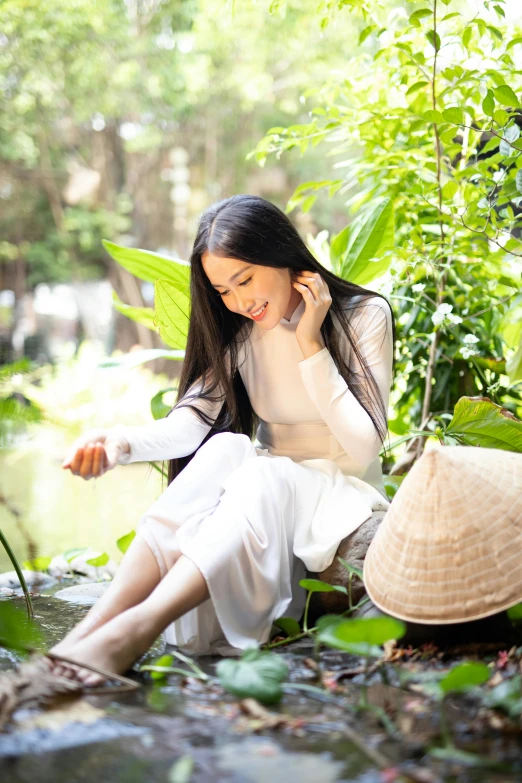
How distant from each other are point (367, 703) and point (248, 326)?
1096mm

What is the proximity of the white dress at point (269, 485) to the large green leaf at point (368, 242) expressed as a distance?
0.50 metres

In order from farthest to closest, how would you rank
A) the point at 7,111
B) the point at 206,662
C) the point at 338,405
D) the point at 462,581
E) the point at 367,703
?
the point at 7,111 < the point at 338,405 < the point at 206,662 < the point at 462,581 < the point at 367,703

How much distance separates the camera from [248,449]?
180 centimetres

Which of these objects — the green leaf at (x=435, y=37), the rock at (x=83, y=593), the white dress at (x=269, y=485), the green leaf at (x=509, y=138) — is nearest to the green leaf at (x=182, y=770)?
the white dress at (x=269, y=485)

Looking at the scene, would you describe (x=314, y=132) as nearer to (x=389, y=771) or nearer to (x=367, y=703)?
(x=367, y=703)

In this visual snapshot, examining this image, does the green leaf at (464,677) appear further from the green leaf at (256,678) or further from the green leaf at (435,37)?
the green leaf at (435,37)

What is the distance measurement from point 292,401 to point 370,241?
73 centimetres

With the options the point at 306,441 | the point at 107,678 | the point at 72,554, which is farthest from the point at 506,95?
the point at 72,554

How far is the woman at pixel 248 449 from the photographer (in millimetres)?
1485

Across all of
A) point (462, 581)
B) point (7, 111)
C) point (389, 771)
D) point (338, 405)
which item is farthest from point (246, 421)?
point (7, 111)

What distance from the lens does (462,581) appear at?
1.34 m

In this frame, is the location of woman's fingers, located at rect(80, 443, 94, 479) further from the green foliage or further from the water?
the green foliage

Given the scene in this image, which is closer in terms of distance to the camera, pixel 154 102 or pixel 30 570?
pixel 30 570

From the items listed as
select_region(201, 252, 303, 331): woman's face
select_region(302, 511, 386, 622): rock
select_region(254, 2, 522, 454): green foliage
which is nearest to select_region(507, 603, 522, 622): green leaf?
select_region(302, 511, 386, 622): rock
